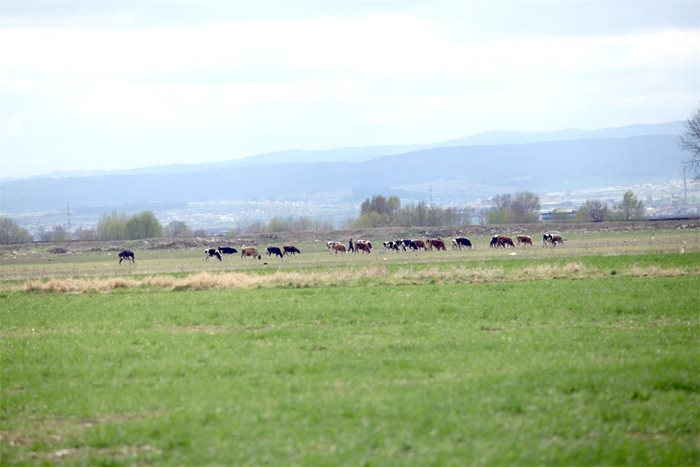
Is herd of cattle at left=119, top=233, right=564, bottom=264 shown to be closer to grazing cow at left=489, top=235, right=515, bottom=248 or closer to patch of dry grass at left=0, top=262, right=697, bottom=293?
grazing cow at left=489, top=235, right=515, bottom=248

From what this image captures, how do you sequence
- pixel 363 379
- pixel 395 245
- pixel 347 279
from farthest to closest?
pixel 395 245 → pixel 347 279 → pixel 363 379

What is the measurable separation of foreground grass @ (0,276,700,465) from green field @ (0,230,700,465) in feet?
0.15

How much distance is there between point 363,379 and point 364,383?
1.08ft

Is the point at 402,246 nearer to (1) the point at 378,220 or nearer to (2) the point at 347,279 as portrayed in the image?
(2) the point at 347,279

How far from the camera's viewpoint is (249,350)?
2080 centimetres

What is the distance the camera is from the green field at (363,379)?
12766 millimetres

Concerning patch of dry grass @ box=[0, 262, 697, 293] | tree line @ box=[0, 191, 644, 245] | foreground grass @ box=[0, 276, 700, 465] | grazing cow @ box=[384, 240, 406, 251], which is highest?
tree line @ box=[0, 191, 644, 245]

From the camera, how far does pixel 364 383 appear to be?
16672 mm

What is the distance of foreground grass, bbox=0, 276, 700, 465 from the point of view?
1274cm

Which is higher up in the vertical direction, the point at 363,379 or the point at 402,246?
the point at 402,246

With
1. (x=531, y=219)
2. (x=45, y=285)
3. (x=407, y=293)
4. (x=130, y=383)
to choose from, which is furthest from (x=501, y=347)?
(x=531, y=219)

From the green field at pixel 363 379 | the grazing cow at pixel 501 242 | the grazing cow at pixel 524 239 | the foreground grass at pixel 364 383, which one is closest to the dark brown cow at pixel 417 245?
the grazing cow at pixel 501 242

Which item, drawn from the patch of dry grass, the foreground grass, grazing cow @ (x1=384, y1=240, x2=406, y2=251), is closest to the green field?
the foreground grass

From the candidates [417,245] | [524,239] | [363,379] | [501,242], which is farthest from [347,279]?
[417,245]
